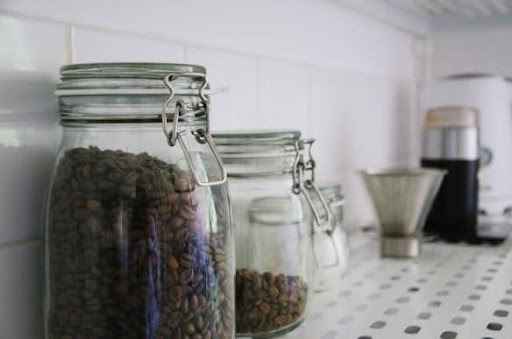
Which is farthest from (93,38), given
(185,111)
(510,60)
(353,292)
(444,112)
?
(510,60)

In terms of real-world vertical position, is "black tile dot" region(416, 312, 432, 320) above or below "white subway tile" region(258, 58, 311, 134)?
below

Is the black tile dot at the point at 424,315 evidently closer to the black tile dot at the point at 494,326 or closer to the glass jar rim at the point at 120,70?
the black tile dot at the point at 494,326

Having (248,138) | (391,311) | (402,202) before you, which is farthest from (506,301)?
(248,138)

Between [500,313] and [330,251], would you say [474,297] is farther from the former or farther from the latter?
[330,251]

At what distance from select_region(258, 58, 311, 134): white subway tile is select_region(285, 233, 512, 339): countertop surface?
0.22m

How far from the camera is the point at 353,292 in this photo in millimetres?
756

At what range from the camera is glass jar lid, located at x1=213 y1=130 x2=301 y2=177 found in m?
0.57

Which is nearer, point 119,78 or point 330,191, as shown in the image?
point 119,78

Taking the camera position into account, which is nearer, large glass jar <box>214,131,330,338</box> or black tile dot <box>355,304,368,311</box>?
large glass jar <box>214,131,330,338</box>

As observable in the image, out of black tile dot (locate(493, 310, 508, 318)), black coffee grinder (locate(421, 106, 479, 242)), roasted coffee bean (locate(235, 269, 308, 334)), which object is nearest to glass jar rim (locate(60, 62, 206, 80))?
roasted coffee bean (locate(235, 269, 308, 334))

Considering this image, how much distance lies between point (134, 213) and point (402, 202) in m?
0.60

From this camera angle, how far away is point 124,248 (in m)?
0.43

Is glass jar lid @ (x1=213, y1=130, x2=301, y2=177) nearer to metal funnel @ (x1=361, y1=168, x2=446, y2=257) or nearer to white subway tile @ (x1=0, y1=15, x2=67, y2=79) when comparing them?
white subway tile @ (x1=0, y1=15, x2=67, y2=79)

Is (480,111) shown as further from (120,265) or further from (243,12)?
(120,265)
